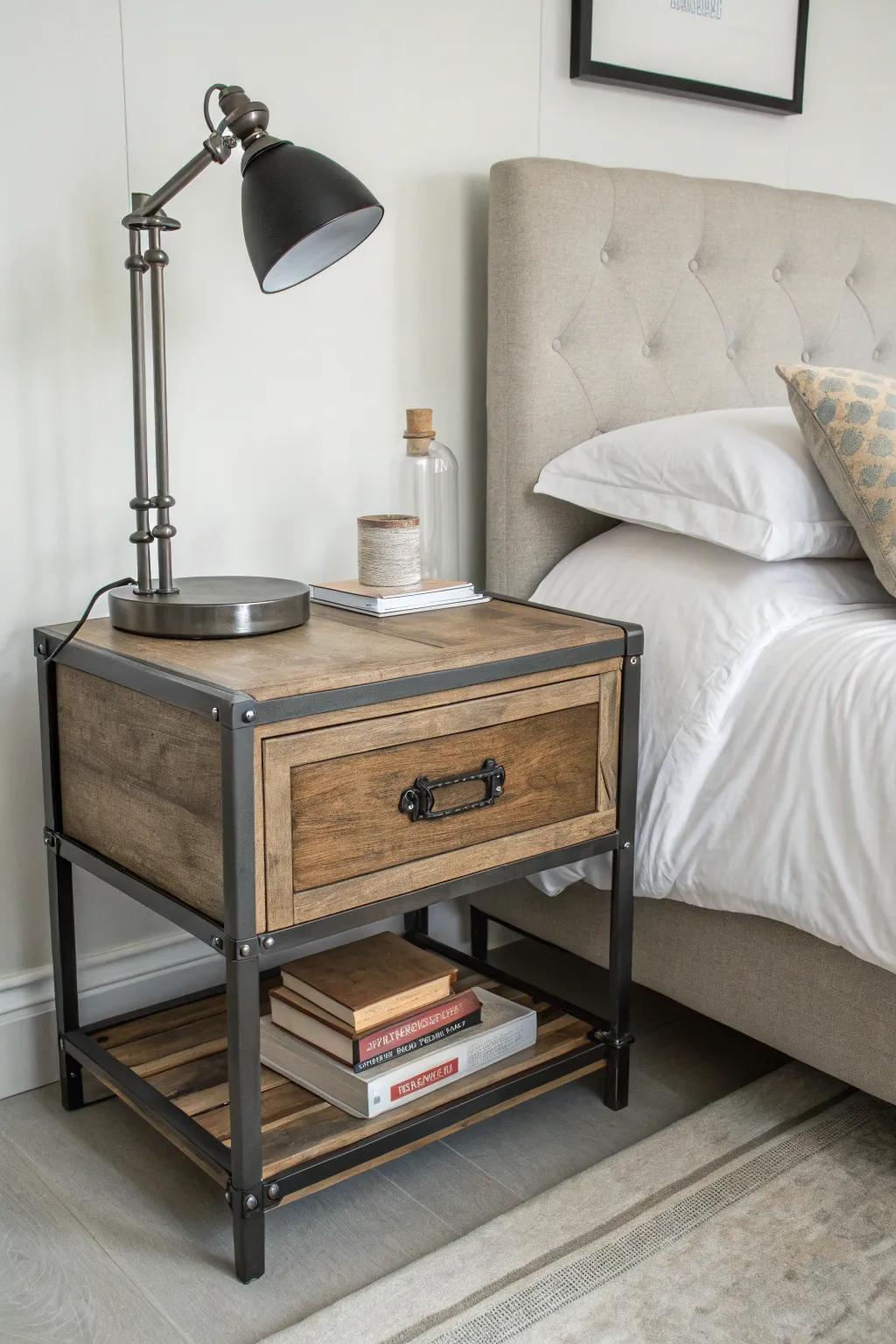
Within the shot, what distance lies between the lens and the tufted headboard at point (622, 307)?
5.65 feet

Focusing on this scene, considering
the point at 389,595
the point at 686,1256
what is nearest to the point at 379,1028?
the point at 686,1256

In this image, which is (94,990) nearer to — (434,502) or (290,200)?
(434,502)

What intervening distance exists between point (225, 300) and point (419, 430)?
0.30 m

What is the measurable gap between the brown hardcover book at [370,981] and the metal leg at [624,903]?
20cm

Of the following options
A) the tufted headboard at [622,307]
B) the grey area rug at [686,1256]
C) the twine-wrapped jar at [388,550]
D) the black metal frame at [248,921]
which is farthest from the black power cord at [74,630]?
the grey area rug at [686,1256]

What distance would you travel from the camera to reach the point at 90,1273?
1.24 m

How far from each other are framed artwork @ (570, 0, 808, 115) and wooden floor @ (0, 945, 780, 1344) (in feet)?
4.83

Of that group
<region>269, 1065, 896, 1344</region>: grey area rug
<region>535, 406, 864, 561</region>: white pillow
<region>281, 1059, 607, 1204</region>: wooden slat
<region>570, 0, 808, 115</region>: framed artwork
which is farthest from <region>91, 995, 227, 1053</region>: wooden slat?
<region>570, 0, 808, 115</region>: framed artwork

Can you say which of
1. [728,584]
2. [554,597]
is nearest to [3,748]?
[554,597]

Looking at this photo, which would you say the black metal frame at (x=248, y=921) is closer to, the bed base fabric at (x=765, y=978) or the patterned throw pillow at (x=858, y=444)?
the bed base fabric at (x=765, y=978)

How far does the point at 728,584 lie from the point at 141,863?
765mm

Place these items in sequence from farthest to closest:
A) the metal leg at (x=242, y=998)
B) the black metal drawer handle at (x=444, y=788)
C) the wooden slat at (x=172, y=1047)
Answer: the wooden slat at (x=172, y=1047) < the black metal drawer handle at (x=444, y=788) < the metal leg at (x=242, y=998)

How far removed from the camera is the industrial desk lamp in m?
1.19

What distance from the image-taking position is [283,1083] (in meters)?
1.40
